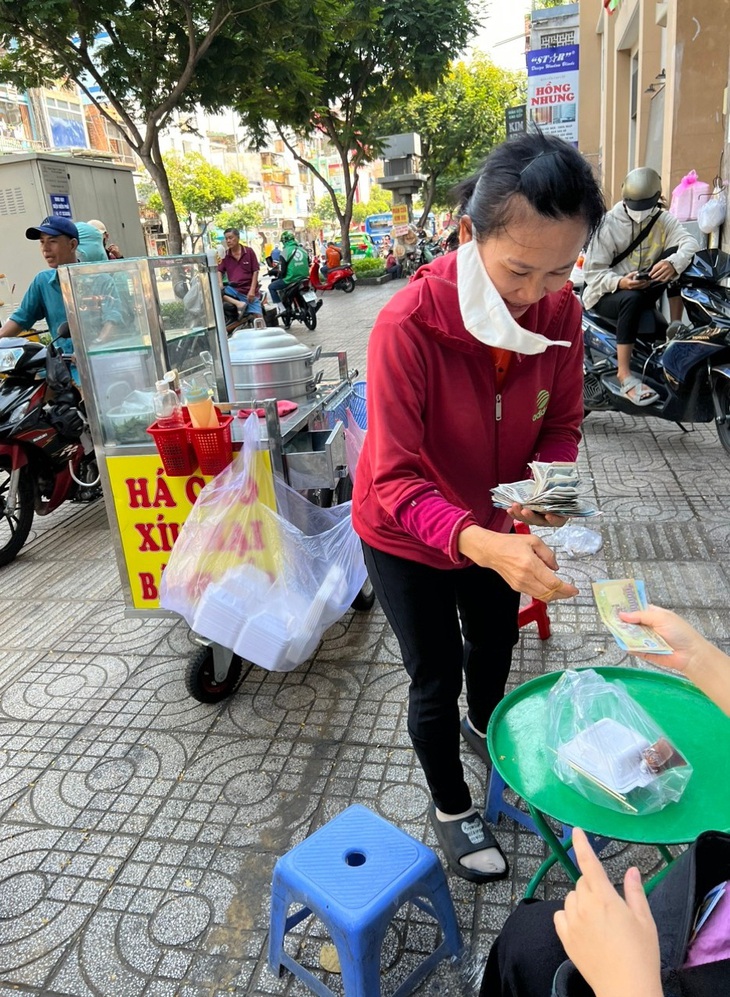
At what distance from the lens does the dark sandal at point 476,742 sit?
2.26 metres

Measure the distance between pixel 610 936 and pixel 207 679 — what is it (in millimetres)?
1963

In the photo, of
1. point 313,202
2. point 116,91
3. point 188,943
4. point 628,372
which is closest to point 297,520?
point 188,943

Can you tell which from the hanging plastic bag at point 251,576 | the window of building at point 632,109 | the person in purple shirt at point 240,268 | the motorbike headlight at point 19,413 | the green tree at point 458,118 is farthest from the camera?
the green tree at point 458,118

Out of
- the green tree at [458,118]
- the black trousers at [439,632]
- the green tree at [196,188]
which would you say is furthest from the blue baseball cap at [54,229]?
the green tree at [196,188]

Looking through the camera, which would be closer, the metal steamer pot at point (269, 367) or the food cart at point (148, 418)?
the food cart at point (148, 418)

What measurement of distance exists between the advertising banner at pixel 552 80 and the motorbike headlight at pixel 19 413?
40.7ft

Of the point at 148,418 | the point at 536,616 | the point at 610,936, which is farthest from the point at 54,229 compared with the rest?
the point at 610,936

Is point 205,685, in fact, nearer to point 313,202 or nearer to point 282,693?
point 282,693

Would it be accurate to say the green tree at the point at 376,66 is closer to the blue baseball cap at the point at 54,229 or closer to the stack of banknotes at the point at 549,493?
the blue baseball cap at the point at 54,229

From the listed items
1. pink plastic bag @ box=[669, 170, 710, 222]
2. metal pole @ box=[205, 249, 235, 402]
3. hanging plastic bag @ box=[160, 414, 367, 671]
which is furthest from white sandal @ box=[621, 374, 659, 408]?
hanging plastic bag @ box=[160, 414, 367, 671]

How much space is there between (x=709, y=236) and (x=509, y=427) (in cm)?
623

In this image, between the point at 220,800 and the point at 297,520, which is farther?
the point at 297,520

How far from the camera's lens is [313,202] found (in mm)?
73875

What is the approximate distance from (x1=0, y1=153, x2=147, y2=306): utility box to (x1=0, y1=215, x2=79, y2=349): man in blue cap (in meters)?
5.19
